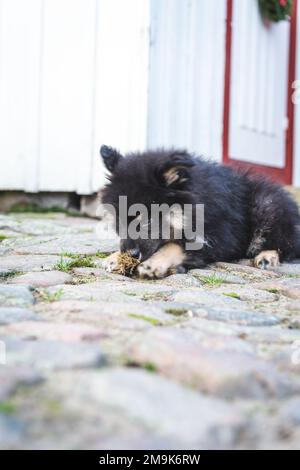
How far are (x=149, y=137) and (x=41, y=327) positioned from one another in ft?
13.6

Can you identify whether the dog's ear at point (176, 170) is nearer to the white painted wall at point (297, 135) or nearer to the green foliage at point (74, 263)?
the green foliage at point (74, 263)

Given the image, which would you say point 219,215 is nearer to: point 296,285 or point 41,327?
point 296,285

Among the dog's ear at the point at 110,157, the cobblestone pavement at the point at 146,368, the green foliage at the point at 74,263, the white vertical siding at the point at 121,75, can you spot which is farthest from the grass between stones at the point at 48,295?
the white vertical siding at the point at 121,75

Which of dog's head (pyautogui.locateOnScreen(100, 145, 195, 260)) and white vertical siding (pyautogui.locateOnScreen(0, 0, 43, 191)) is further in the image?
white vertical siding (pyautogui.locateOnScreen(0, 0, 43, 191))

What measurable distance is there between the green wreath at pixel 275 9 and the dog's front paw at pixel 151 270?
4.73 meters

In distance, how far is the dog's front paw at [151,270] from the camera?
3.37m

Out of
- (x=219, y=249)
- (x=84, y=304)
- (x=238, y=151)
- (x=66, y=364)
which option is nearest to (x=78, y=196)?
(x=238, y=151)

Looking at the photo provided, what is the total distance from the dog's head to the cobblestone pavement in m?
0.70

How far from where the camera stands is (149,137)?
5844mm

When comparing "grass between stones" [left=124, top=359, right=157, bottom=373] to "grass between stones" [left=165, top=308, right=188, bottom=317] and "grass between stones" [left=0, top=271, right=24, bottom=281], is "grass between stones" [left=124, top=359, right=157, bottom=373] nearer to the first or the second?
"grass between stones" [left=165, top=308, right=188, bottom=317]

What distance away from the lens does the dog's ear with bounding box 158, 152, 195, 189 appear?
339 centimetres

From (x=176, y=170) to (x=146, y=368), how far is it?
2033mm

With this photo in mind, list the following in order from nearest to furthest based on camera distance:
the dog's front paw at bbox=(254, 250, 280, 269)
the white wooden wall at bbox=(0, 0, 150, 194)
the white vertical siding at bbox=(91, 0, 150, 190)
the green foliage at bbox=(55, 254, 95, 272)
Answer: the green foliage at bbox=(55, 254, 95, 272)
the dog's front paw at bbox=(254, 250, 280, 269)
the white vertical siding at bbox=(91, 0, 150, 190)
the white wooden wall at bbox=(0, 0, 150, 194)

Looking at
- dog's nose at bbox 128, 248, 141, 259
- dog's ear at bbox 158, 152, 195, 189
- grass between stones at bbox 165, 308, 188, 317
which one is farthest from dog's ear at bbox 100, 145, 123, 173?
grass between stones at bbox 165, 308, 188, 317
